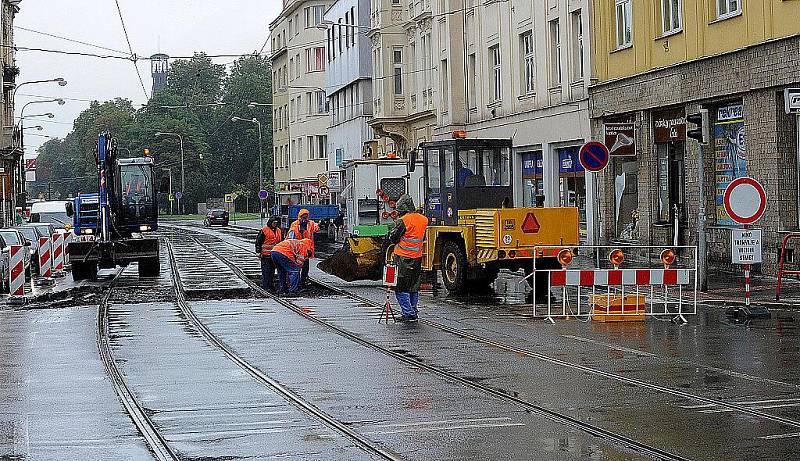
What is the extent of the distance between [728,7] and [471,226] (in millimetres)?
8440

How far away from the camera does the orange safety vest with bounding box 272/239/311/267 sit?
79.0 ft

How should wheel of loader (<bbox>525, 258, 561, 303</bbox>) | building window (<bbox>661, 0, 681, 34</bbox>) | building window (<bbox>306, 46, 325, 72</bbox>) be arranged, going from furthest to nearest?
building window (<bbox>306, 46, 325, 72</bbox>)
building window (<bbox>661, 0, 681, 34</bbox>)
wheel of loader (<bbox>525, 258, 561, 303</bbox>)

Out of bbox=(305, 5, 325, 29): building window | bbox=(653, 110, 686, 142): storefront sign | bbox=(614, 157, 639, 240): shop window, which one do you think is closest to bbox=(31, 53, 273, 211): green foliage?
bbox=(305, 5, 325, 29): building window

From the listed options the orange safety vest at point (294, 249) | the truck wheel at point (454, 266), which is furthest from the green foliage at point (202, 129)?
the truck wheel at point (454, 266)

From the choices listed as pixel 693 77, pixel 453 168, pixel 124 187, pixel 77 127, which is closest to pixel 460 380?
pixel 453 168

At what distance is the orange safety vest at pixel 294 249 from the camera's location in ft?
79.0

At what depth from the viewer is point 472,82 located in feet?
151

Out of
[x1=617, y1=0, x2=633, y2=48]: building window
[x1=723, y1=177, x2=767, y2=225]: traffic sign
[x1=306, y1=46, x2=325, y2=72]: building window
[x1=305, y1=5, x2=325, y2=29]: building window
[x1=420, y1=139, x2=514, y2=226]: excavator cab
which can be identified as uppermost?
[x1=305, y1=5, x2=325, y2=29]: building window

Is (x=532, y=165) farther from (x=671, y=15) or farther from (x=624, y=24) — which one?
(x=671, y=15)

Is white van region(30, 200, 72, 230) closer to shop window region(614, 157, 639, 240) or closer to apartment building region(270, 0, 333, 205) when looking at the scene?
apartment building region(270, 0, 333, 205)

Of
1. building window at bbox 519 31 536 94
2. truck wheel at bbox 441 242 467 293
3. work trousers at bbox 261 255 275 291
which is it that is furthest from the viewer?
building window at bbox 519 31 536 94

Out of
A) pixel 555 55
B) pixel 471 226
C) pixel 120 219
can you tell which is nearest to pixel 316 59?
pixel 555 55

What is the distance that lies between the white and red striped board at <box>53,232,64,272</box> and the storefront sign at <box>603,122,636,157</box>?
14793 mm

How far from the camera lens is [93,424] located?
9828 millimetres
